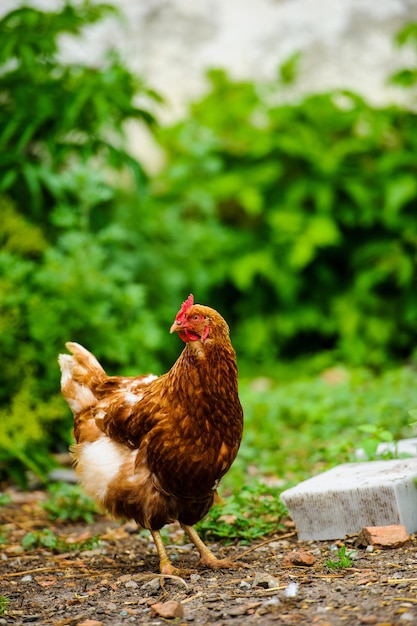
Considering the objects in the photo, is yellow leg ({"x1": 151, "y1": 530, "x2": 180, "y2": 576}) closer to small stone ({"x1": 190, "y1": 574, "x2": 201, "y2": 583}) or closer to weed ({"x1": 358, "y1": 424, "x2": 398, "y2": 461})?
small stone ({"x1": 190, "y1": 574, "x2": 201, "y2": 583})

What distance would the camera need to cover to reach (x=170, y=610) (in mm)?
2590

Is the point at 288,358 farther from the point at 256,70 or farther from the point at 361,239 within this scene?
the point at 256,70

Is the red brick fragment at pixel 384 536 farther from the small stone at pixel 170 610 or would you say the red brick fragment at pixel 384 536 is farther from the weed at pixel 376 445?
the small stone at pixel 170 610

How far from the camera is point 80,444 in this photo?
365cm

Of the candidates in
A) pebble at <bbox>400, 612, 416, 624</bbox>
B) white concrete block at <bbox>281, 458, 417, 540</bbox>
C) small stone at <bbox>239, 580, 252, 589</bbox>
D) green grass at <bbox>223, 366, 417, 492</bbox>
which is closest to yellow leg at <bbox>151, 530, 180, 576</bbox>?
small stone at <bbox>239, 580, 252, 589</bbox>

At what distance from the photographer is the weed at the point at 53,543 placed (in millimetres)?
3785

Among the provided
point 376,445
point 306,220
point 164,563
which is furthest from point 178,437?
point 306,220

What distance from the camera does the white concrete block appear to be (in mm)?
3262

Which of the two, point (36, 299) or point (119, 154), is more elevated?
point (119, 154)

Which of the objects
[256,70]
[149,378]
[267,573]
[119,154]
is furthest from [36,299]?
[256,70]

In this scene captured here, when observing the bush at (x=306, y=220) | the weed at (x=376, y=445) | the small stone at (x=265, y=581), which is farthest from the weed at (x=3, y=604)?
the bush at (x=306, y=220)

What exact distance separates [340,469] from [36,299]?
257cm

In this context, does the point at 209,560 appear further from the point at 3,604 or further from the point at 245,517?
the point at 3,604

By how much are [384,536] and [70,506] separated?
2.00 metres
